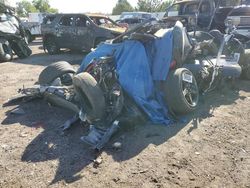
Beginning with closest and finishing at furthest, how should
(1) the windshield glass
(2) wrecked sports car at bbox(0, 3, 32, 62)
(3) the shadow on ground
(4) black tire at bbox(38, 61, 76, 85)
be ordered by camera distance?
(3) the shadow on ground
(4) black tire at bbox(38, 61, 76, 85)
(2) wrecked sports car at bbox(0, 3, 32, 62)
(1) the windshield glass

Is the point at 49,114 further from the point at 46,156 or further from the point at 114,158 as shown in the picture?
the point at 114,158

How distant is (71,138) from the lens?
504 centimetres

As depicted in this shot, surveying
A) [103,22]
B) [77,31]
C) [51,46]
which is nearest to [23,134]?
[77,31]

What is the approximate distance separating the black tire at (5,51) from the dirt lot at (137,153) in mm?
7628

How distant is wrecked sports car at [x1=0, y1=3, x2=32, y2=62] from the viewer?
1340 centimetres

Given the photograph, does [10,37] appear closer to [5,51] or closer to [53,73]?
[5,51]

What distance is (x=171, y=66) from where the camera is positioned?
5.77 metres

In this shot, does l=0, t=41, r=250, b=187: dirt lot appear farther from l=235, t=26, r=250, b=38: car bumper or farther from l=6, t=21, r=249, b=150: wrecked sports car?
l=235, t=26, r=250, b=38: car bumper

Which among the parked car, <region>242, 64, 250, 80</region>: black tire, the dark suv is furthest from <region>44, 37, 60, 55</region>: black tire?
<region>242, 64, 250, 80</region>: black tire

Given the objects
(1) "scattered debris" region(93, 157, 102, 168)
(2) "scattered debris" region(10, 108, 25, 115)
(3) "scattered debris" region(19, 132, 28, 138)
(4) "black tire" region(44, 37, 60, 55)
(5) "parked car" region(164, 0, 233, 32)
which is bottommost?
(4) "black tire" region(44, 37, 60, 55)

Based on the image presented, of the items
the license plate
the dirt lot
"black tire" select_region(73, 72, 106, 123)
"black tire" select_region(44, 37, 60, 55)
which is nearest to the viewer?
the dirt lot

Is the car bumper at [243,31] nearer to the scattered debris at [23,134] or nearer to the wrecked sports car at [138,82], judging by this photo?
the wrecked sports car at [138,82]

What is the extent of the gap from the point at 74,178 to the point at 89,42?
9.74 m

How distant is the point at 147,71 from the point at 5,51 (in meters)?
9.33
